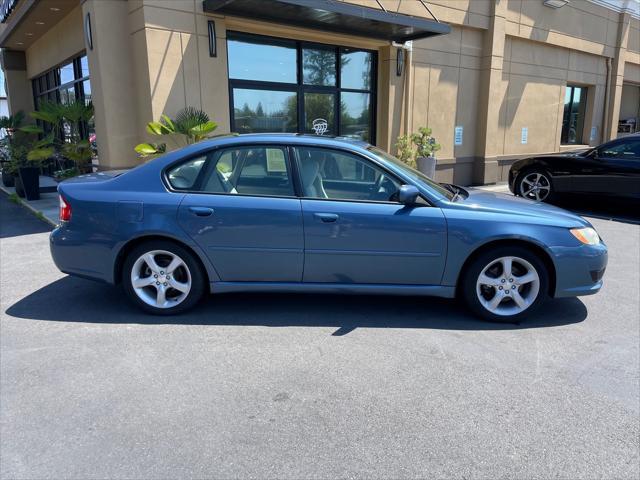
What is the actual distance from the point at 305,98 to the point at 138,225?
7349 millimetres

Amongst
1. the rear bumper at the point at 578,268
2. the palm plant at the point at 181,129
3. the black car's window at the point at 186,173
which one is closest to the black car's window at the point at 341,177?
the black car's window at the point at 186,173

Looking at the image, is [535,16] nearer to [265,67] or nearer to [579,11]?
[579,11]

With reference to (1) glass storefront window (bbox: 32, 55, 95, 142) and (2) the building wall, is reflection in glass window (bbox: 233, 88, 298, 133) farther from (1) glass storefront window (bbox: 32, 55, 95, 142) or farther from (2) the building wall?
(2) the building wall

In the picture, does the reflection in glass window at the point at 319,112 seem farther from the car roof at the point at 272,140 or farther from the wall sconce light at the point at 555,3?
the wall sconce light at the point at 555,3

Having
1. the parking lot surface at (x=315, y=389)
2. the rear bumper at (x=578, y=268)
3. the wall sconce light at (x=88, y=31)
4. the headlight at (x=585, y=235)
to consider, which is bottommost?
the parking lot surface at (x=315, y=389)

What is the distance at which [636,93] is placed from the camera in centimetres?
2230

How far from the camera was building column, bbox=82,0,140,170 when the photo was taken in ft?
28.5

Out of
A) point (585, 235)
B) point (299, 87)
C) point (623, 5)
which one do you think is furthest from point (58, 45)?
point (623, 5)

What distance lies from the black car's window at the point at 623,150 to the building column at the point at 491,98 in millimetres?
4220

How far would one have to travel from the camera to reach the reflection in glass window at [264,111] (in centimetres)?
987

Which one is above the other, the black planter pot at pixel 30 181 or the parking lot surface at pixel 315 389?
the black planter pot at pixel 30 181

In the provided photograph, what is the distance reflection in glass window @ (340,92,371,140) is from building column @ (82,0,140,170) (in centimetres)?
468

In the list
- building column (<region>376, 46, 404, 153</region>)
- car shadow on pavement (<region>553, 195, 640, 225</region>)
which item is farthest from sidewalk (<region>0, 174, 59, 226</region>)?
car shadow on pavement (<region>553, 195, 640, 225</region>)

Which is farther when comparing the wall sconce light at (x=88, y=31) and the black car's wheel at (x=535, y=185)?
the black car's wheel at (x=535, y=185)
